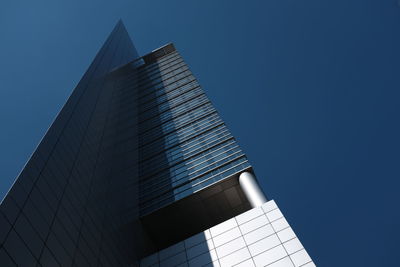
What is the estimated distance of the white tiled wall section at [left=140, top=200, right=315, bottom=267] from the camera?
18531 millimetres

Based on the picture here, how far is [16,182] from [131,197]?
1544 centimetres

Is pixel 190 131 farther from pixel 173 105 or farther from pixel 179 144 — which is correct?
pixel 173 105

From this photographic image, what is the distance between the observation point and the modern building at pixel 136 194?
15250 millimetres

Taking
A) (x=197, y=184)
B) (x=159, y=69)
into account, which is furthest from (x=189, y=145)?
(x=159, y=69)

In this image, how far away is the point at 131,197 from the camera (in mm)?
→ 29359

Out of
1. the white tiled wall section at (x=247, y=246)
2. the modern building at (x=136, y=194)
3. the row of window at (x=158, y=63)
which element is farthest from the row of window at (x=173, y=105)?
the white tiled wall section at (x=247, y=246)

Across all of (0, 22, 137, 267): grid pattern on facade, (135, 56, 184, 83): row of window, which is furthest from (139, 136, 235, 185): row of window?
(135, 56, 184, 83): row of window

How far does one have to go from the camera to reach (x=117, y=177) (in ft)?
89.6

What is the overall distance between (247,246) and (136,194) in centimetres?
1358

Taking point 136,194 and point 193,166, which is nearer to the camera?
point 136,194

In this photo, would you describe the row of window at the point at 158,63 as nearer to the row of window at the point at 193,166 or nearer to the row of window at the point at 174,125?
the row of window at the point at 174,125

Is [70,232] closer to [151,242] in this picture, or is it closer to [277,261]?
[277,261]

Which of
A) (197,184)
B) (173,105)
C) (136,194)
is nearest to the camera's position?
(197,184)

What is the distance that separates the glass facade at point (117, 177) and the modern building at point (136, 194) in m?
0.07
